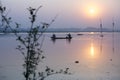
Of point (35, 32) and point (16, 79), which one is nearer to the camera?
point (35, 32)

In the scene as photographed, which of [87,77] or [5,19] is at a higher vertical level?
[5,19]

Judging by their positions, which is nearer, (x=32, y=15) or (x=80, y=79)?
(x=32, y=15)

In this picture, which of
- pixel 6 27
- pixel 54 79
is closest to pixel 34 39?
pixel 6 27

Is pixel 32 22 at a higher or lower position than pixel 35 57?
higher

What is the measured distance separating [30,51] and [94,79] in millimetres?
10929

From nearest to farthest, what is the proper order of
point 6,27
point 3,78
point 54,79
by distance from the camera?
point 6,27 → point 54,79 → point 3,78

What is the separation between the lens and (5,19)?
6012 millimetres

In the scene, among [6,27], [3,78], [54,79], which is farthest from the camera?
[3,78]

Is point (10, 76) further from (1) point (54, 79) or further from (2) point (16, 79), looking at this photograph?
(1) point (54, 79)

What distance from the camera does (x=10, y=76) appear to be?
57.1ft

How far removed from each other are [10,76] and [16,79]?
1336mm

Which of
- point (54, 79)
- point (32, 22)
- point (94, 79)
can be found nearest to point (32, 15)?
point (32, 22)

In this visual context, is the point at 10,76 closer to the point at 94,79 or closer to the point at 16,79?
the point at 16,79

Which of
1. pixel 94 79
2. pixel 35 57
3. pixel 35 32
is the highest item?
pixel 35 32
